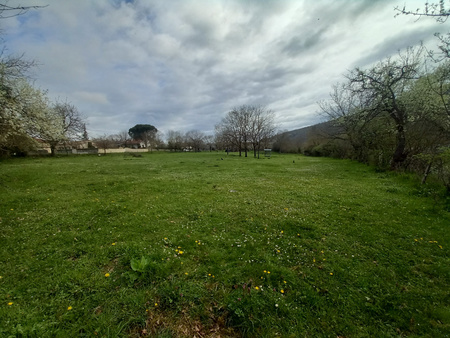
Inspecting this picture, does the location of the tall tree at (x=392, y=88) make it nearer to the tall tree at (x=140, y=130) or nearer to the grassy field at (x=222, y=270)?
the grassy field at (x=222, y=270)

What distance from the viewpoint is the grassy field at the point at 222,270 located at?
9.07 feet

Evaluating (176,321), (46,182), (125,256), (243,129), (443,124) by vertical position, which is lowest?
(176,321)

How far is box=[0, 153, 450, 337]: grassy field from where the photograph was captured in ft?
9.07

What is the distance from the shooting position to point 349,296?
10.7 ft

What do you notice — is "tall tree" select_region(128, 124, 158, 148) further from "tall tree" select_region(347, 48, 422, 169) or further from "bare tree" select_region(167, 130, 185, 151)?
"tall tree" select_region(347, 48, 422, 169)

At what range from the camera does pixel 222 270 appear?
384 cm

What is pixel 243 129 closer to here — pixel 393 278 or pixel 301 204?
pixel 301 204

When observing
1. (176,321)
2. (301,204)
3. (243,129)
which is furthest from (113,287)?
(243,129)

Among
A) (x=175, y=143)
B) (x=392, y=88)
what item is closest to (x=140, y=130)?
(x=175, y=143)

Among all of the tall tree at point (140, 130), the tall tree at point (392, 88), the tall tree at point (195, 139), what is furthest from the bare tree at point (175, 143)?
the tall tree at point (392, 88)

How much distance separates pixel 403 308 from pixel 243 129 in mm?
44633

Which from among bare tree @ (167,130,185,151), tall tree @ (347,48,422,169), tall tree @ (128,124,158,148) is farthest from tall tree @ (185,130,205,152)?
tall tree @ (347,48,422,169)

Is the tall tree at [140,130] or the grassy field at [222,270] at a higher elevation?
the tall tree at [140,130]

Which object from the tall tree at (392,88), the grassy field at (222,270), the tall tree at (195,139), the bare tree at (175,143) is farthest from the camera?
the tall tree at (195,139)
